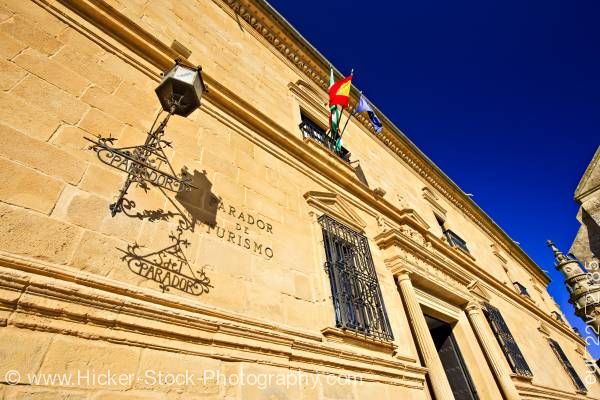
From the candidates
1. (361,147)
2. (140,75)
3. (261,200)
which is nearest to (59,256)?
(261,200)

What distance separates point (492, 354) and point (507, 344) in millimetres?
1635

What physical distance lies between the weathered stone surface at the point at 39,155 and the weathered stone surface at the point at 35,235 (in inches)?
7.0

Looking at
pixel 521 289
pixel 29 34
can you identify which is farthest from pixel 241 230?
pixel 521 289

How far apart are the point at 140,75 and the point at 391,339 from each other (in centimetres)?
449

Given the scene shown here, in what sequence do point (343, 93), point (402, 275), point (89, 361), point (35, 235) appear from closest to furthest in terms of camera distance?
point (89, 361) < point (35, 235) < point (402, 275) < point (343, 93)

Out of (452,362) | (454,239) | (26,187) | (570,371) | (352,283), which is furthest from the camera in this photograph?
(570,371)

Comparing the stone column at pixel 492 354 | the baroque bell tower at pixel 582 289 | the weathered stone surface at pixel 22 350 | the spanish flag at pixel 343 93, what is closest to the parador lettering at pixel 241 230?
the weathered stone surface at pixel 22 350

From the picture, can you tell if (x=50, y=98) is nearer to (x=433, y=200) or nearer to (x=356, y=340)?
(x=356, y=340)

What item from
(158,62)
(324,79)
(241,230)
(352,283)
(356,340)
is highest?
(324,79)

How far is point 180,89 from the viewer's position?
2.72m

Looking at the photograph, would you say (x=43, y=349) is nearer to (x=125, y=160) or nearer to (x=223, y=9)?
(x=125, y=160)

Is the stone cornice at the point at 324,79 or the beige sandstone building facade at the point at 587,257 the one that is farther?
the beige sandstone building facade at the point at 587,257

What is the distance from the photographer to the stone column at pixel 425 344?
4.47 meters

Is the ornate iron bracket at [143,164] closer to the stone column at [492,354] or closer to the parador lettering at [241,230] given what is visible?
the parador lettering at [241,230]
